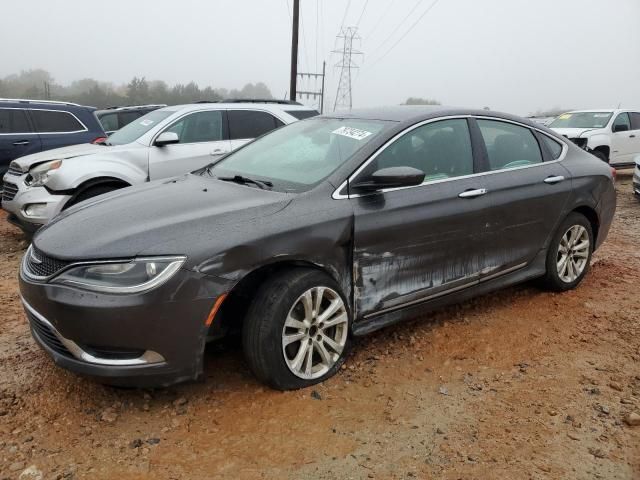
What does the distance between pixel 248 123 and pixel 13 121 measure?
3.76 meters

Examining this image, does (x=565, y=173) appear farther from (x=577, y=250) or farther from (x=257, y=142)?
(x=257, y=142)

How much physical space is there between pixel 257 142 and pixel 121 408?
2236 mm

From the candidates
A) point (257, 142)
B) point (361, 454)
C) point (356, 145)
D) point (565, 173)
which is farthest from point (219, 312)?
point (565, 173)

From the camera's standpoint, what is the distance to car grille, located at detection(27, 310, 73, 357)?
2773mm

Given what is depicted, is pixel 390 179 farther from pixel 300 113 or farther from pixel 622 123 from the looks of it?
pixel 622 123

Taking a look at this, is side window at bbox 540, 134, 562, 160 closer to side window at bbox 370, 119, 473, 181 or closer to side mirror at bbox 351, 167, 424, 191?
side window at bbox 370, 119, 473, 181

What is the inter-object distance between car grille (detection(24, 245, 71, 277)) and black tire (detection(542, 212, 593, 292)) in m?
3.59

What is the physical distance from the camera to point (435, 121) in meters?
3.84

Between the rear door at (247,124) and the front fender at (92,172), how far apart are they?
1.32m

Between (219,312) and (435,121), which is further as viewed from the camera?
(435,121)

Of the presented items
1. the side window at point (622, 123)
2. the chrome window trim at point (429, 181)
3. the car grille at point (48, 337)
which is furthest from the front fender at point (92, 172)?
the side window at point (622, 123)

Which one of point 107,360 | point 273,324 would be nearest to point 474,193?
point 273,324

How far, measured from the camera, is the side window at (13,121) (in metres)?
8.20

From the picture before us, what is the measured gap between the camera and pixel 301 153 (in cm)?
376
